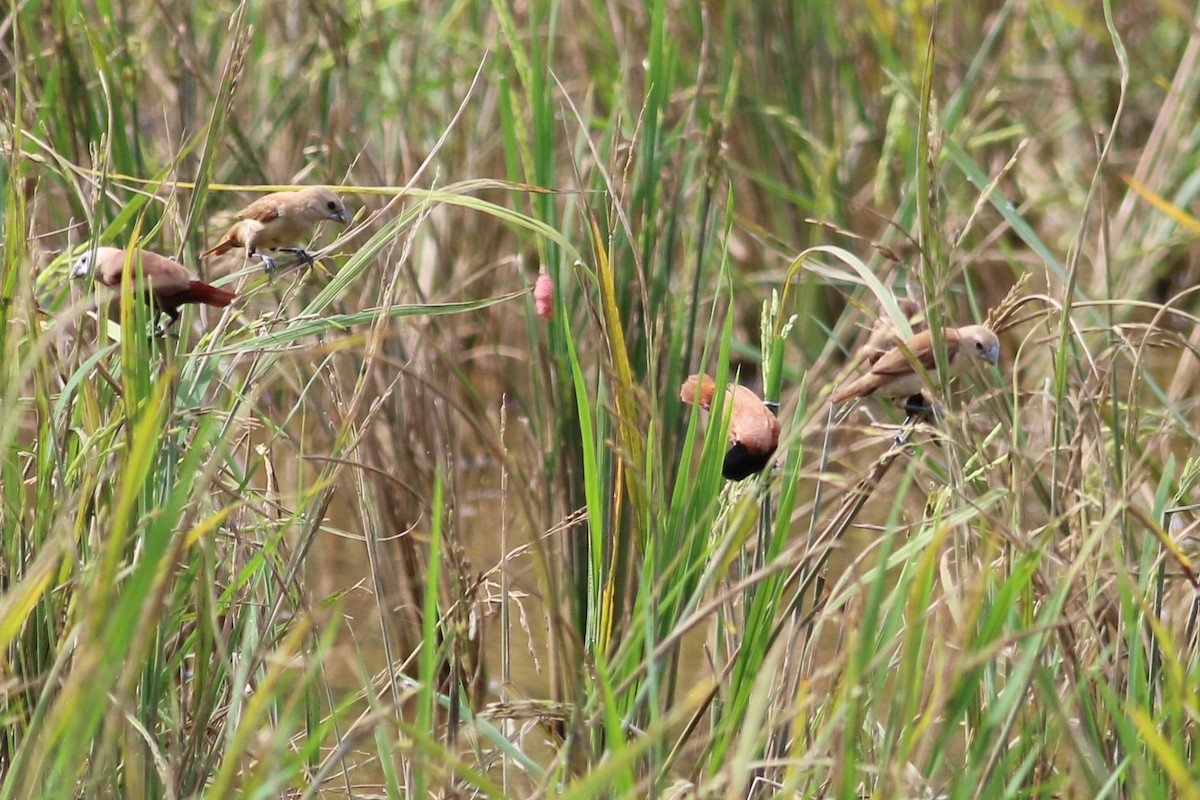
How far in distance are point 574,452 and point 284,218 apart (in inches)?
33.7

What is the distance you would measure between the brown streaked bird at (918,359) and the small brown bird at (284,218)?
28.4 inches

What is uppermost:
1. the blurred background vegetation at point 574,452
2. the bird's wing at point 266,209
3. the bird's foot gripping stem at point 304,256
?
the bird's wing at point 266,209

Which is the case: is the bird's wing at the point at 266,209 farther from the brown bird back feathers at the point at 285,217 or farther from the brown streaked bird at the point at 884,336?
the brown streaked bird at the point at 884,336

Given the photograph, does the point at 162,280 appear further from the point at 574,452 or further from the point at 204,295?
the point at 574,452

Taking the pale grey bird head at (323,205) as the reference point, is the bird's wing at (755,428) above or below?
below

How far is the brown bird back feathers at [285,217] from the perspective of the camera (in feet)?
6.45

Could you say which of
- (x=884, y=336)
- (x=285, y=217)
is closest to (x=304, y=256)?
(x=285, y=217)

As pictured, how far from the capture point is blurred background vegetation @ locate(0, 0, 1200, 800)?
136 centimetres

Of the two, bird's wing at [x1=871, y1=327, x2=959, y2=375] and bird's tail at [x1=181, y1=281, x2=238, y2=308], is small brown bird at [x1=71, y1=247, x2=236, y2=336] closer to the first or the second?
bird's tail at [x1=181, y1=281, x2=238, y2=308]

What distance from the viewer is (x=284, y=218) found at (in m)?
1.97

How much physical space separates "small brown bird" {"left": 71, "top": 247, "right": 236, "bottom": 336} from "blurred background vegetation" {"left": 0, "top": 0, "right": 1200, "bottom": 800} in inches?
1.7

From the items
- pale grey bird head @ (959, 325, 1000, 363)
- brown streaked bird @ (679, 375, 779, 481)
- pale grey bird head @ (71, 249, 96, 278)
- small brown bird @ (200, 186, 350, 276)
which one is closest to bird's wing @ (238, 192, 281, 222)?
small brown bird @ (200, 186, 350, 276)

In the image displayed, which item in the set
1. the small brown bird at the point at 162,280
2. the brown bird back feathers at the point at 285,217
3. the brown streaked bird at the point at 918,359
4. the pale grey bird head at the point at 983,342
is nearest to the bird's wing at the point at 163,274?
the small brown bird at the point at 162,280

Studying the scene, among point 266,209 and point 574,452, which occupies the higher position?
point 266,209
